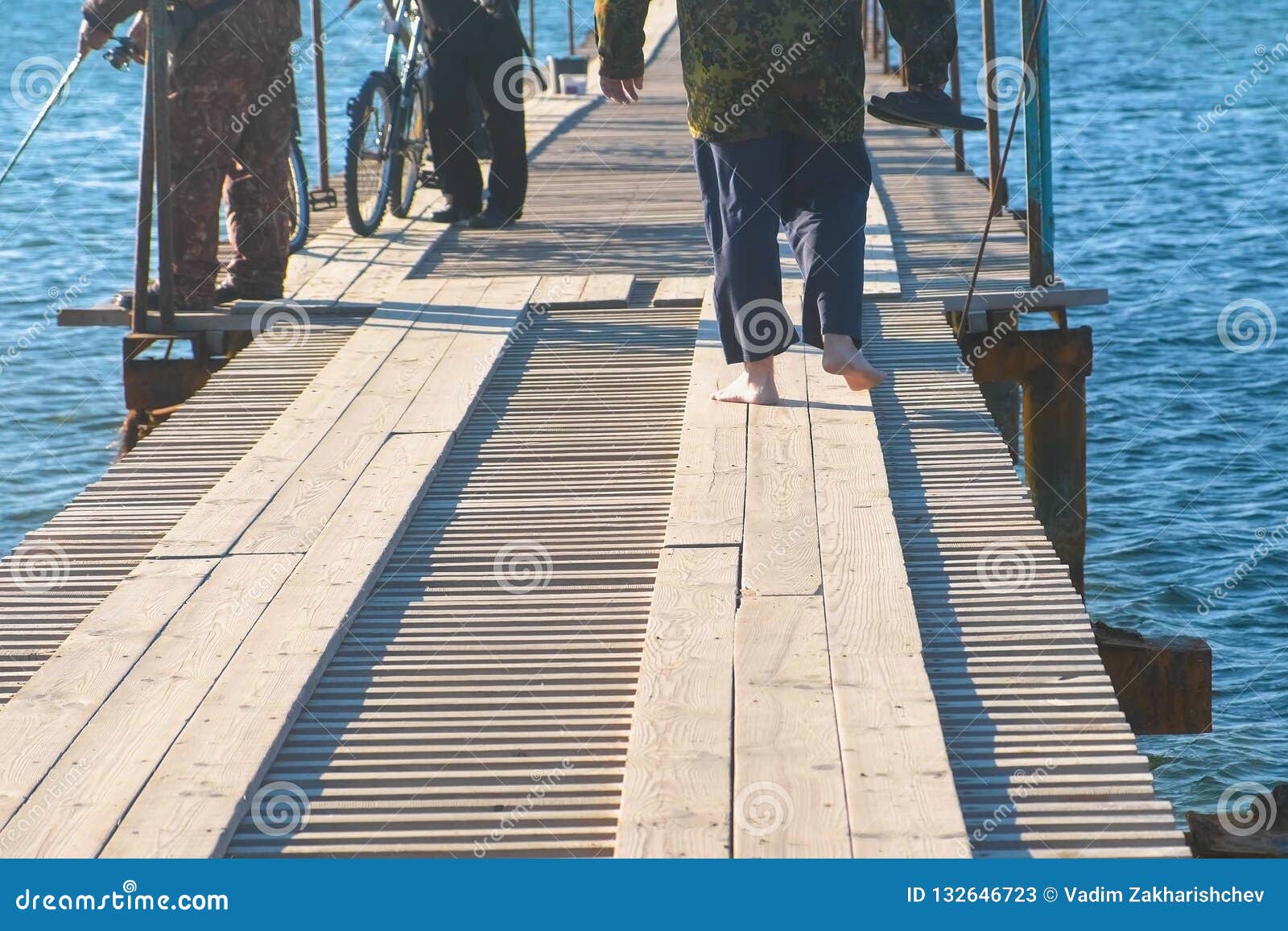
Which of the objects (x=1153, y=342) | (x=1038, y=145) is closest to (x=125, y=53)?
(x=1038, y=145)

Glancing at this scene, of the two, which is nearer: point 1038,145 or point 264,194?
point 1038,145

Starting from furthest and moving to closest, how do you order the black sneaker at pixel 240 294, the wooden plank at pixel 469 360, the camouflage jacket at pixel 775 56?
the black sneaker at pixel 240 294
the wooden plank at pixel 469 360
the camouflage jacket at pixel 775 56

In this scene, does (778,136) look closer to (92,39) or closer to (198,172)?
(198,172)

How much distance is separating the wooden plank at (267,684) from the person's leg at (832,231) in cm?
113

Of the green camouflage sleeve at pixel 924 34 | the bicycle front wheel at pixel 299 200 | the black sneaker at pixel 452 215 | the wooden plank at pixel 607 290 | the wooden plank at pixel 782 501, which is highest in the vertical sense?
the green camouflage sleeve at pixel 924 34

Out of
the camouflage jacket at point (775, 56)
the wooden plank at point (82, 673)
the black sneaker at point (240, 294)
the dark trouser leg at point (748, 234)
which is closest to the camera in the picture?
the wooden plank at point (82, 673)

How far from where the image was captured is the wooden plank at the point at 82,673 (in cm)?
301

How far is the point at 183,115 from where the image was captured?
247 inches

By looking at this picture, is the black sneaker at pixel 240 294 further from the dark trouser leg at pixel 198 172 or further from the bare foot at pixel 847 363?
the bare foot at pixel 847 363

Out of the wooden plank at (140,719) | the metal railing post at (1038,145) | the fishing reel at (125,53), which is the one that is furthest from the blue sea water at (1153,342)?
the wooden plank at (140,719)

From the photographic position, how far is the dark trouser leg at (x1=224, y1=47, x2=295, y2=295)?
635 centimetres

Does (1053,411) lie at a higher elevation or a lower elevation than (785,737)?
lower

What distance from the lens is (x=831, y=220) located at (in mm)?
4742

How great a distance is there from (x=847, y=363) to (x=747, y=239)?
0.44m
